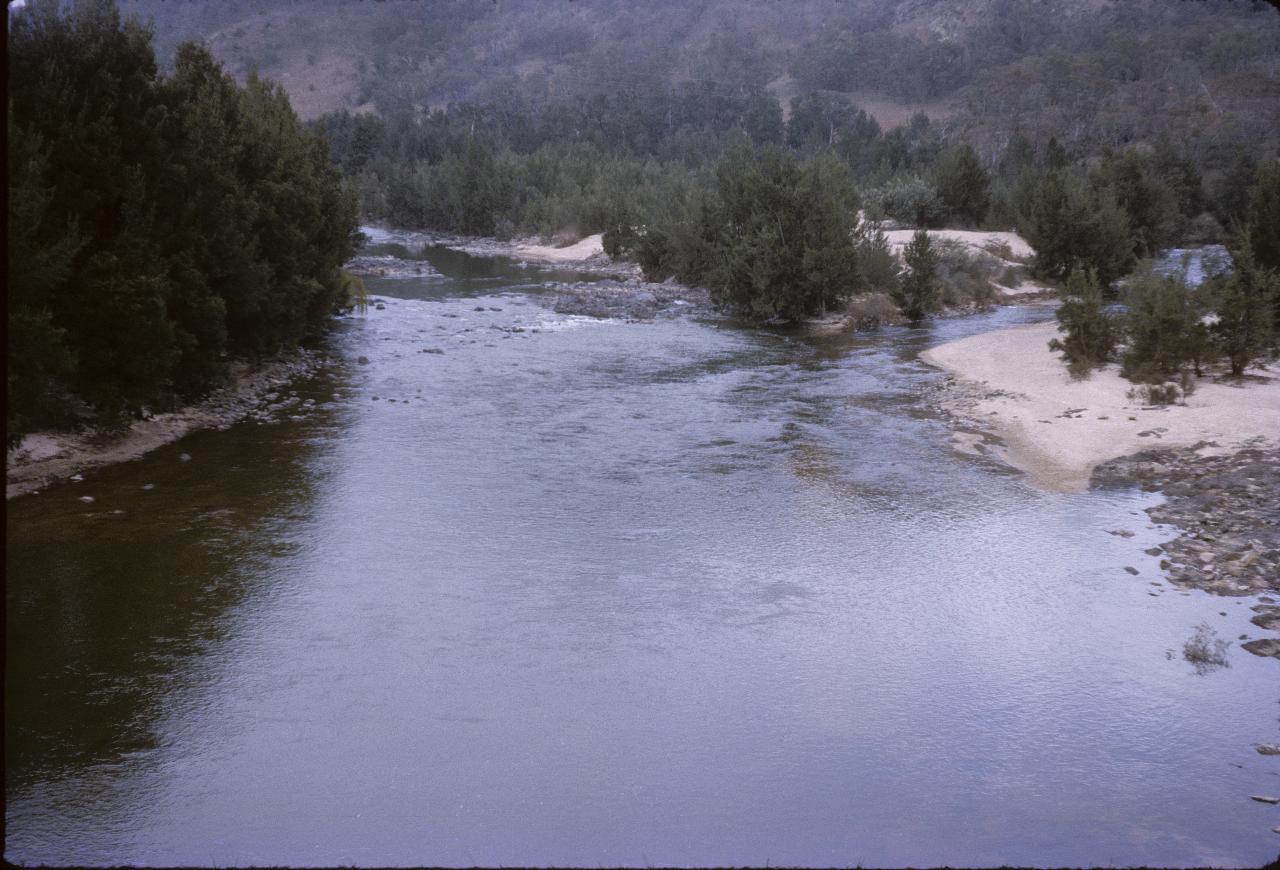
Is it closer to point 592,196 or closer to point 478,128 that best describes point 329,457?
point 592,196

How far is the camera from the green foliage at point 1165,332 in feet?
76.0

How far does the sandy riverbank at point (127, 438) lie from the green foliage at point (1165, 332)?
64.1 feet

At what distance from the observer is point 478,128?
148 metres

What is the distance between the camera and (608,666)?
1146 centimetres

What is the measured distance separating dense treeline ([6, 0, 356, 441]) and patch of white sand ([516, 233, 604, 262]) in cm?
4210

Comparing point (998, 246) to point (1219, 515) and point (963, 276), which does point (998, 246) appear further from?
point (1219, 515)

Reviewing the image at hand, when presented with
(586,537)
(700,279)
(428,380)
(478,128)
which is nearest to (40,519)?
(586,537)

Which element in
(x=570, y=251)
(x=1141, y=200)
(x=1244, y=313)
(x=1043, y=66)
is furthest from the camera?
(x=1043, y=66)

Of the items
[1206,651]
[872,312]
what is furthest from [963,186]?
[1206,651]

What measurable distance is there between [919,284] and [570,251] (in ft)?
116

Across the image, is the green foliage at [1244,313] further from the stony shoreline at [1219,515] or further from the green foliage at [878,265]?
the green foliage at [878,265]

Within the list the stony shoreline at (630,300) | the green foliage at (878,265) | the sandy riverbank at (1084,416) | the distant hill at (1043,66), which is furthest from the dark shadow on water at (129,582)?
the distant hill at (1043,66)

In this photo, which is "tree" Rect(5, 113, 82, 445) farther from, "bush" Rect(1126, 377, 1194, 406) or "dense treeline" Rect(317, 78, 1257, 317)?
"dense treeline" Rect(317, 78, 1257, 317)

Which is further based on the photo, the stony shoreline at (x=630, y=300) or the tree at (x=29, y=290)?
the stony shoreline at (x=630, y=300)
